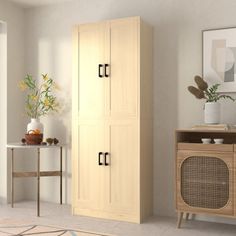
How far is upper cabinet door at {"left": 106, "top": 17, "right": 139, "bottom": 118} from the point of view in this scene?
11.9ft

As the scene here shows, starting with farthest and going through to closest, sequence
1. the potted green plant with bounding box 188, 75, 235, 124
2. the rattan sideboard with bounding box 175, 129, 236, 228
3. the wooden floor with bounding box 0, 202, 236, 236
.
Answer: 1. the potted green plant with bounding box 188, 75, 235, 124
2. the wooden floor with bounding box 0, 202, 236, 236
3. the rattan sideboard with bounding box 175, 129, 236, 228

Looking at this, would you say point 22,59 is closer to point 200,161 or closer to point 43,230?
point 43,230

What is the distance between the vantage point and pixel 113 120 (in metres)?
3.72

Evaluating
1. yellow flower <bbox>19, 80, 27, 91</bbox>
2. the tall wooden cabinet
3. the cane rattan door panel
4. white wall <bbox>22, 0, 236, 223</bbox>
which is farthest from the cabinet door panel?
the cane rattan door panel

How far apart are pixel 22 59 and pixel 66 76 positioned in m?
0.69

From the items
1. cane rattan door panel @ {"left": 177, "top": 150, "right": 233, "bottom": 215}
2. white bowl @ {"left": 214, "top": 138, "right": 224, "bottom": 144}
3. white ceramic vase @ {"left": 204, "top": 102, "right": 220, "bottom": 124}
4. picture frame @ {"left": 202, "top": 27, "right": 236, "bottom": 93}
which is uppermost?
picture frame @ {"left": 202, "top": 27, "right": 236, "bottom": 93}

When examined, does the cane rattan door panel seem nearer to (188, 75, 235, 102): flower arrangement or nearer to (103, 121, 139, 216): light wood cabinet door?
(103, 121, 139, 216): light wood cabinet door

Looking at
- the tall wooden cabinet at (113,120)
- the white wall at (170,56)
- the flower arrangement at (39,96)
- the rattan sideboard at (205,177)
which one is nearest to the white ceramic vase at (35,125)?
the flower arrangement at (39,96)

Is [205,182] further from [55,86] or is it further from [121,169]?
[55,86]

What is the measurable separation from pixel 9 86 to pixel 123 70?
1.60 meters

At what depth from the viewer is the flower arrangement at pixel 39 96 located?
14.4ft

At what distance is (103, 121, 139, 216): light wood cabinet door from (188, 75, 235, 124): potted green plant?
0.66 m

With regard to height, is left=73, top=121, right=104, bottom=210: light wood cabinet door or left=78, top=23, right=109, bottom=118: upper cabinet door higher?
left=78, top=23, right=109, bottom=118: upper cabinet door

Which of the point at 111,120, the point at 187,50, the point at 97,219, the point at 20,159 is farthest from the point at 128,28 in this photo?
the point at 20,159
